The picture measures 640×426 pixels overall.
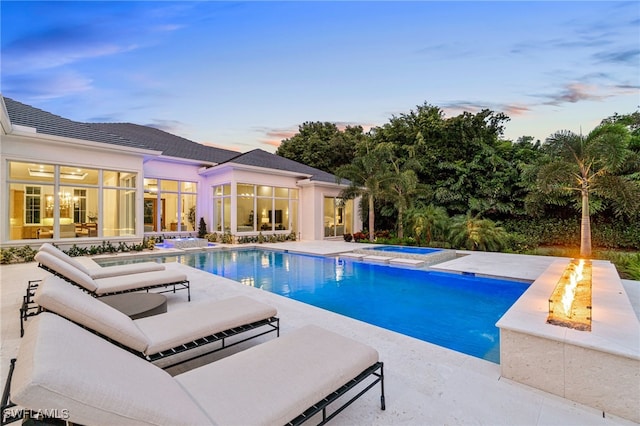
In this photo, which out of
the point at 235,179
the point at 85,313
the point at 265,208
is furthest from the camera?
the point at 265,208

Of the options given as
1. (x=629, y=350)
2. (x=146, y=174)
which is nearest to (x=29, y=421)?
(x=629, y=350)

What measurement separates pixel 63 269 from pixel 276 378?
3.89 metres

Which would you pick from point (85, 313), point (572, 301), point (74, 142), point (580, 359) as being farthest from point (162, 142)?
point (580, 359)

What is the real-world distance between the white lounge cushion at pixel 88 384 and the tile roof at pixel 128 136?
12859 millimetres

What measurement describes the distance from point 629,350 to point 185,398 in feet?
11.4

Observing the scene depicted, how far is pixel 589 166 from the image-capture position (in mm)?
10148

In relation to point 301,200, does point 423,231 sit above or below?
below

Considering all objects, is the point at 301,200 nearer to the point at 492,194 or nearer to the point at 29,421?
the point at 492,194

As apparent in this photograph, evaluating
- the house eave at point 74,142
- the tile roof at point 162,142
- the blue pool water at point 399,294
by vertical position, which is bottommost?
the blue pool water at point 399,294

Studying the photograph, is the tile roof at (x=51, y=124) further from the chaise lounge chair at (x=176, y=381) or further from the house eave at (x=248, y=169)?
the chaise lounge chair at (x=176, y=381)

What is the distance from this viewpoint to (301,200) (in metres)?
19.4

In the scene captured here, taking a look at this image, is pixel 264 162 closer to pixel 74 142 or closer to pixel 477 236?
pixel 74 142

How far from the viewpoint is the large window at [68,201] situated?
1086 centimetres

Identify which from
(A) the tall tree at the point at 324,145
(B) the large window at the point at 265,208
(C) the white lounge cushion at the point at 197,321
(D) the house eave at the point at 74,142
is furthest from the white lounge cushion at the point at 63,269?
(A) the tall tree at the point at 324,145
